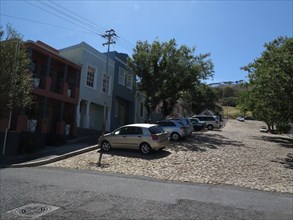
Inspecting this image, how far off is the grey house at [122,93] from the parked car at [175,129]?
8.11 metres

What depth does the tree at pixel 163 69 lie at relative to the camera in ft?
90.1

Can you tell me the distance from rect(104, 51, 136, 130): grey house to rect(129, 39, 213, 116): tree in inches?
90.7

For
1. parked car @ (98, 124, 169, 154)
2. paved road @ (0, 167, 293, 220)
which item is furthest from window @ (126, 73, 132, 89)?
paved road @ (0, 167, 293, 220)

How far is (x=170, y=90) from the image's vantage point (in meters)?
29.0

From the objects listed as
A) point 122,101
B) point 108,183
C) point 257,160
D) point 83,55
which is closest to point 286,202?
point 108,183

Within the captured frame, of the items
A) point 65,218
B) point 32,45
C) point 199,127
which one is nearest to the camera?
point 65,218

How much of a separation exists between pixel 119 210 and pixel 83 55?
19.4 metres

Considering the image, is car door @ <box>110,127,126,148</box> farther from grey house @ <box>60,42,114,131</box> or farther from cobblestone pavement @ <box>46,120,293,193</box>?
grey house @ <box>60,42,114,131</box>

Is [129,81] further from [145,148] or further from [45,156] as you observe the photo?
[45,156]

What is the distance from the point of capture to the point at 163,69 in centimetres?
2753

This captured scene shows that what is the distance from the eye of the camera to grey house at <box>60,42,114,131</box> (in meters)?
25.1

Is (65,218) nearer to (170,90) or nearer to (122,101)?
(170,90)

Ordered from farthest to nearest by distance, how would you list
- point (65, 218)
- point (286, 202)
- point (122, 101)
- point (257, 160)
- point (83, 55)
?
point (122, 101), point (83, 55), point (257, 160), point (286, 202), point (65, 218)

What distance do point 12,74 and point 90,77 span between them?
11.4m
